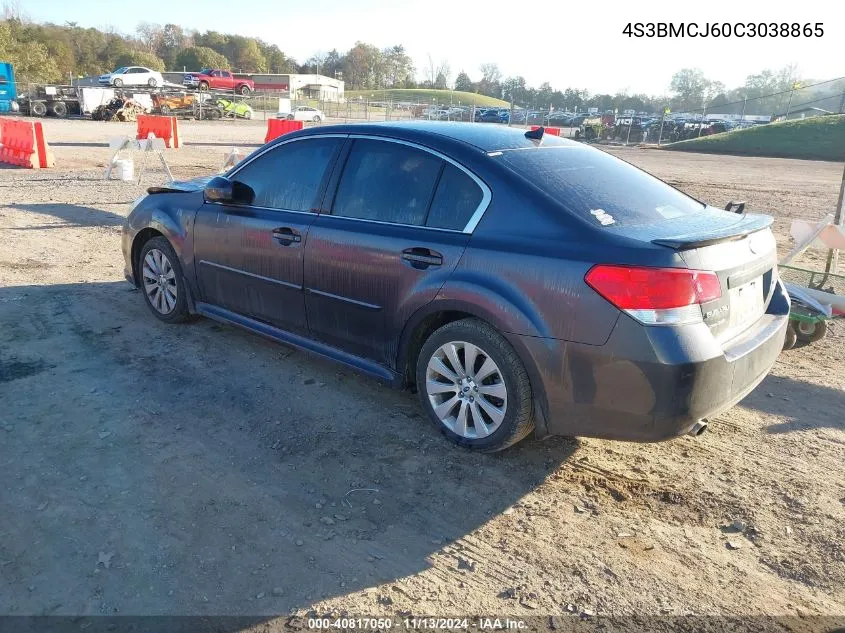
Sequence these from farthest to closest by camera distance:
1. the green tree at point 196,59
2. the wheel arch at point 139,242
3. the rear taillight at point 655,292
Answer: the green tree at point 196,59 → the wheel arch at point 139,242 → the rear taillight at point 655,292

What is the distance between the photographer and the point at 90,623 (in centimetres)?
247

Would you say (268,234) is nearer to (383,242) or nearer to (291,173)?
(291,173)

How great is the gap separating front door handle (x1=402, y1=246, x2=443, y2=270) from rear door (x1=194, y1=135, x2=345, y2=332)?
0.91 meters

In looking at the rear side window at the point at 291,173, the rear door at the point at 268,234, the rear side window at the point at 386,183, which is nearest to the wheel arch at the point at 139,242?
the rear door at the point at 268,234

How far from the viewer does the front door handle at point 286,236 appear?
173 inches

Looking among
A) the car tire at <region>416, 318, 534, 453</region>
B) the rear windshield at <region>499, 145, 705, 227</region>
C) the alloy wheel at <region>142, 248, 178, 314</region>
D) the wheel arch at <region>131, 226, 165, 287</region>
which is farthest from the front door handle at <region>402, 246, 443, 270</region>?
the wheel arch at <region>131, 226, 165, 287</region>

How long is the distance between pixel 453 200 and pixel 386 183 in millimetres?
555

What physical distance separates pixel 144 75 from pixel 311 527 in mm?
53944

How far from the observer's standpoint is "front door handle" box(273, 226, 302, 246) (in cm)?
440

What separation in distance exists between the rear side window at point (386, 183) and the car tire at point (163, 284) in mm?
1873

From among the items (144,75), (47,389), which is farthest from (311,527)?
(144,75)

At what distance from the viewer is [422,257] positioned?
12.2 ft

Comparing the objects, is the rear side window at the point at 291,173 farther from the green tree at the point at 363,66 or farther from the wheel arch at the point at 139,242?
the green tree at the point at 363,66

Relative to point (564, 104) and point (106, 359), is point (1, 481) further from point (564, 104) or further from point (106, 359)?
point (564, 104)
